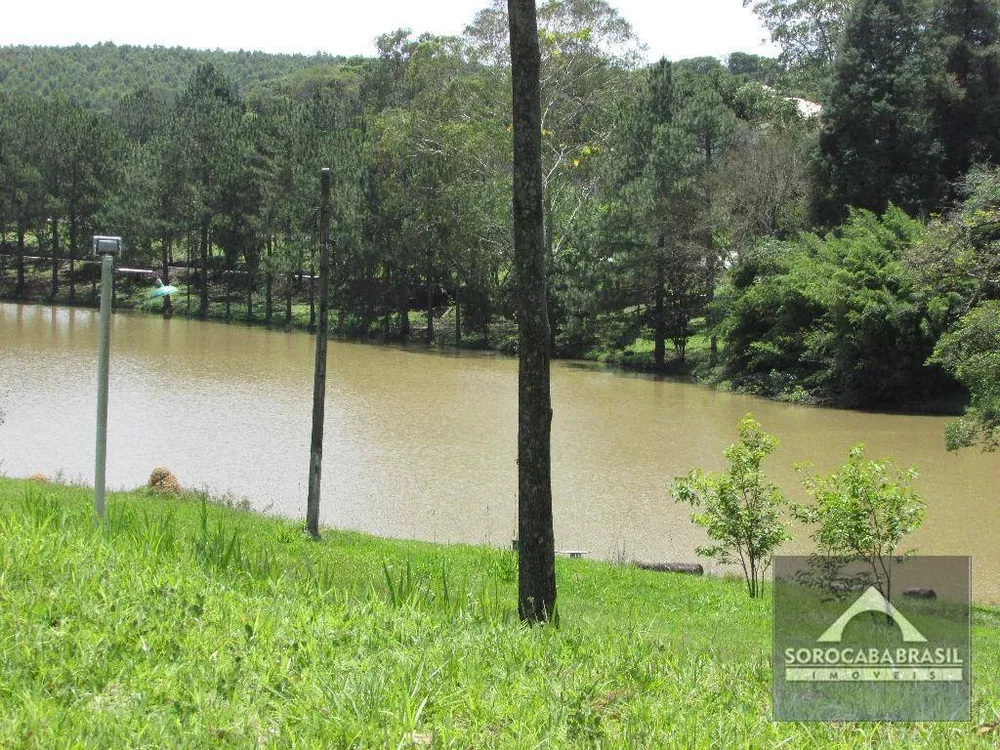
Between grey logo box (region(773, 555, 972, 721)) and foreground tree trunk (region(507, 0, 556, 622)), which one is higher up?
foreground tree trunk (region(507, 0, 556, 622))

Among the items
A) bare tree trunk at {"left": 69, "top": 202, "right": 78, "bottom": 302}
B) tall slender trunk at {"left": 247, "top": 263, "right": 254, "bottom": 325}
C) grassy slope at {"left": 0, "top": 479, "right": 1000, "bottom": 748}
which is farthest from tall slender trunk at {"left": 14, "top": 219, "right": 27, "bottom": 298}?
grassy slope at {"left": 0, "top": 479, "right": 1000, "bottom": 748}

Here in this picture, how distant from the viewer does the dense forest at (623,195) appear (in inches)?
1316

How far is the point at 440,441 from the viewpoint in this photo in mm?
24859

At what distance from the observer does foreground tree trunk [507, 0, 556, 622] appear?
6.62 m

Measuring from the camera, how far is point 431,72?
146 feet

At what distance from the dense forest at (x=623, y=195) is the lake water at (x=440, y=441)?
2.77 m

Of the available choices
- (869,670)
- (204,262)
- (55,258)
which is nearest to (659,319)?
(204,262)

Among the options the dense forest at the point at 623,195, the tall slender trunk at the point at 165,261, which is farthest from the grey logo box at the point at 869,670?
the tall slender trunk at the point at 165,261

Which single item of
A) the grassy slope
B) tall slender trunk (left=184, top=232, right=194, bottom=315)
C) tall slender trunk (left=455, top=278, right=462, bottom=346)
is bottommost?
the grassy slope

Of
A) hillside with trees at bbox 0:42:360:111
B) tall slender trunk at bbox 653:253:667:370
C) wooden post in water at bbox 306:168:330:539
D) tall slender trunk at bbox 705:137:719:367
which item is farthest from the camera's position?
hillside with trees at bbox 0:42:360:111

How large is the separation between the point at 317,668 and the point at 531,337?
273cm

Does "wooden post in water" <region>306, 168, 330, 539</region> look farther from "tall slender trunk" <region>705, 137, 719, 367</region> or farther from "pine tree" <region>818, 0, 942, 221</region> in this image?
"pine tree" <region>818, 0, 942, 221</region>

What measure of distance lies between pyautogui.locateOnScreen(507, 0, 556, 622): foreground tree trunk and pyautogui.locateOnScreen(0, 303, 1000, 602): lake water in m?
8.50

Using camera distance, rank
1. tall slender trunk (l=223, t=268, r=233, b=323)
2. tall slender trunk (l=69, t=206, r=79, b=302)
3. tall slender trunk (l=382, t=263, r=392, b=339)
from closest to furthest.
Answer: tall slender trunk (l=382, t=263, r=392, b=339) < tall slender trunk (l=223, t=268, r=233, b=323) < tall slender trunk (l=69, t=206, r=79, b=302)
